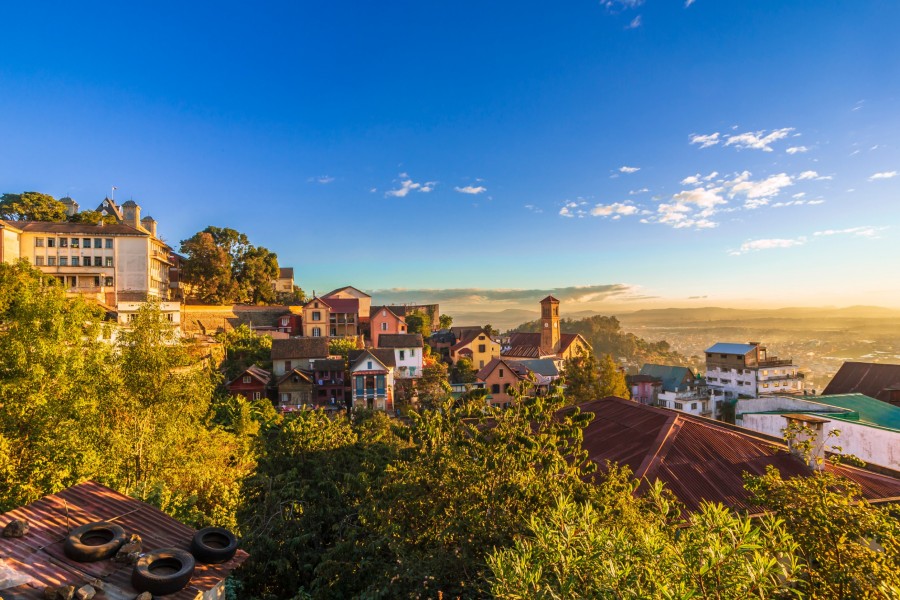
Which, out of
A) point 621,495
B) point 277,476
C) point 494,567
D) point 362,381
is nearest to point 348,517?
point 277,476

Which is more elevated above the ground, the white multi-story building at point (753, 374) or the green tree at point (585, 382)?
the green tree at point (585, 382)

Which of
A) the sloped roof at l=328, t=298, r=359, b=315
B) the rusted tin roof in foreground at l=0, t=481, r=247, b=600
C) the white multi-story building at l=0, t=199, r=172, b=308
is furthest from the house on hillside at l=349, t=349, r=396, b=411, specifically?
the rusted tin roof in foreground at l=0, t=481, r=247, b=600

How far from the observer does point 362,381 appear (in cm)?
3388

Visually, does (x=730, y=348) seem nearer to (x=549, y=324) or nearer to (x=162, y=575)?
(x=549, y=324)

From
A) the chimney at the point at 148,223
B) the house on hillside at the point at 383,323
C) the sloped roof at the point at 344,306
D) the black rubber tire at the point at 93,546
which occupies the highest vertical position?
the chimney at the point at 148,223

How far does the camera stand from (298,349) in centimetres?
3688

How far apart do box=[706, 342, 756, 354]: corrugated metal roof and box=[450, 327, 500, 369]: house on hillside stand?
27.1m

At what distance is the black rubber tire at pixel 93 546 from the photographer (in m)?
5.17

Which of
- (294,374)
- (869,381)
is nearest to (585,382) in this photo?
(294,374)

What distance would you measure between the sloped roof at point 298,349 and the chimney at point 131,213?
26.3 meters

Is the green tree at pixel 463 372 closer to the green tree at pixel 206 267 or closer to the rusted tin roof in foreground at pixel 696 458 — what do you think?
the green tree at pixel 206 267

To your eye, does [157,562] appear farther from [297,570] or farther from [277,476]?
[277,476]

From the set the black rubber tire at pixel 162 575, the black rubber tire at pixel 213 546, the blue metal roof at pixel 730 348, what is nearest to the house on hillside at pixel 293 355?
the black rubber tire at pixel 213 546

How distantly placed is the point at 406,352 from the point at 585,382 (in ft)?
61.1
